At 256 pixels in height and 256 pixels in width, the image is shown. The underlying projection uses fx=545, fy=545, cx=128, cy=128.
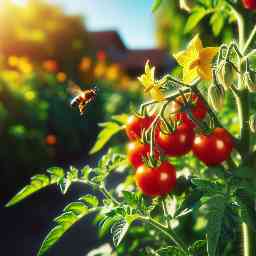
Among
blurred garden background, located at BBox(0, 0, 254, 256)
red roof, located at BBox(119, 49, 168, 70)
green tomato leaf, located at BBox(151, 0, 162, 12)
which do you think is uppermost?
green tomato leaf, located at BBox(151, 0, 162, 12)

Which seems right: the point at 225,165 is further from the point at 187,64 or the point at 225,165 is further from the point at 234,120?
the point at 234,120

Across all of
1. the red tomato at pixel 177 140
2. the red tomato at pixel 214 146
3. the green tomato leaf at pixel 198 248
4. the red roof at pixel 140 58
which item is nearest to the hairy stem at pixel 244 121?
the red tomato at pixel 214 146

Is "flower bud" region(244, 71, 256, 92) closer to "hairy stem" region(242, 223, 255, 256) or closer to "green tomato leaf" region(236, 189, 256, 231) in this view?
"green tomato leaf" region(236, 189, 256, 231)

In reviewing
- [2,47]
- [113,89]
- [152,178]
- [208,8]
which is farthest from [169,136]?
[2,47]

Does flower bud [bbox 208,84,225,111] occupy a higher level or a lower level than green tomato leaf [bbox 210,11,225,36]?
lower

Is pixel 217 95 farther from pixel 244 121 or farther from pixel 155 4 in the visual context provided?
pixel 155 4

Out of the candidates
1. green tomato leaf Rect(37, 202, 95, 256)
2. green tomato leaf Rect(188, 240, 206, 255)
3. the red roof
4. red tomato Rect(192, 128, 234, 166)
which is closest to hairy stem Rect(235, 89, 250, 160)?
red tomato Rect(192, 128, 234, 166)
